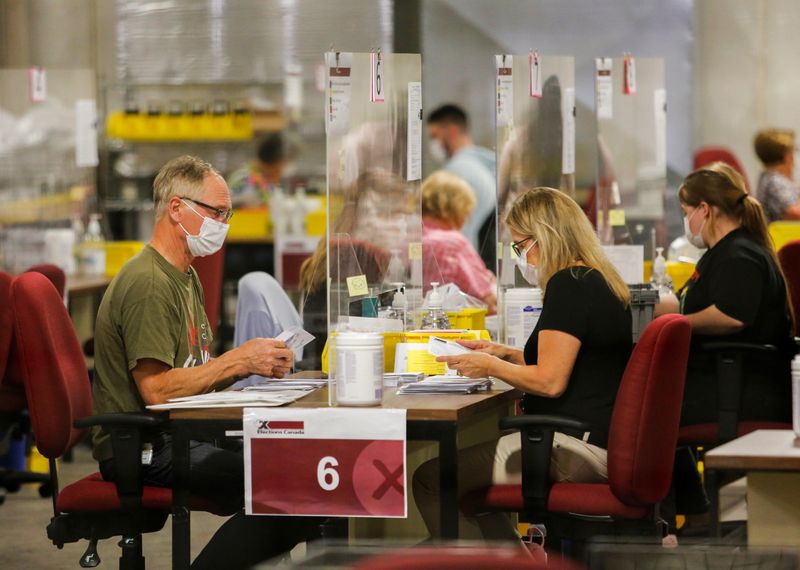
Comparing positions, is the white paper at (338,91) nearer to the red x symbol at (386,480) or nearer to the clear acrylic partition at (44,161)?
the red x symbol at (386,480)

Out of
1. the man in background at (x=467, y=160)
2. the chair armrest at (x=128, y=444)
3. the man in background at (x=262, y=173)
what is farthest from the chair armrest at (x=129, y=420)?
the man in background at (x=262, y=173)

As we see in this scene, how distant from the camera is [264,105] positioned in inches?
406

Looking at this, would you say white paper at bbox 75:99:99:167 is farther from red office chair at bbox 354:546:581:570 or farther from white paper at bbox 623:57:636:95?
red office chair at bbox 354:546:581:570

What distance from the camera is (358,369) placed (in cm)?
300

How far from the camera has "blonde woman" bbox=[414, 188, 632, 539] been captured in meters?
3.31

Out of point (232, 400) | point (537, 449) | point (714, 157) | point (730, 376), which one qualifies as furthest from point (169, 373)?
point (714, 157)

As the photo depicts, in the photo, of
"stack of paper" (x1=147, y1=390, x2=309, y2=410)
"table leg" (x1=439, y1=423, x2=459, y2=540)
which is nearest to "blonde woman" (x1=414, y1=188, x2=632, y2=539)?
"table leg" (x1=439, y1=423, x2=459, y2=540)

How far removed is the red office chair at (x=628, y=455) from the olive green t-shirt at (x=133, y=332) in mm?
869

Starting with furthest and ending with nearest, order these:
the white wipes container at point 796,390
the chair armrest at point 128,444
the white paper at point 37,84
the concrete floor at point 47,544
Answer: the white paper at point 37,84, the concrete floor at point 47,544, the chair armrest at point 128,444, the white wipes container at point 796,390

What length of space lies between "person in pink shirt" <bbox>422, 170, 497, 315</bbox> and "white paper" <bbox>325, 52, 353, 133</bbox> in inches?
58.4

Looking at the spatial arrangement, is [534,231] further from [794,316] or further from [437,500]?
[794,316]

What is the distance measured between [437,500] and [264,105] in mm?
7292

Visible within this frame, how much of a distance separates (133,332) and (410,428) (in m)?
0.79

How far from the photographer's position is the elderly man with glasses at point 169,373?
3.27 metres
